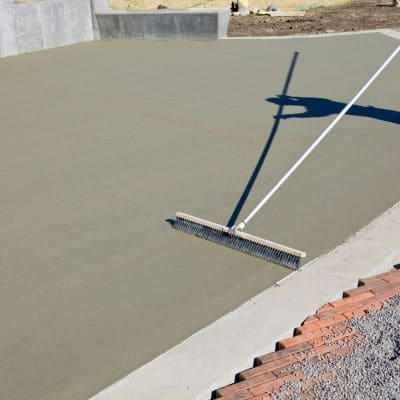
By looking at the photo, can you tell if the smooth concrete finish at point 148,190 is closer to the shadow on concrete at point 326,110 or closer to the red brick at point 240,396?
the shadow on concrete at point 326,110

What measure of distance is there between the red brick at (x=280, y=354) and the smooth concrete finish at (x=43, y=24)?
31.7 ft

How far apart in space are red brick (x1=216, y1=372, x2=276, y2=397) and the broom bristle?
1.18 metres

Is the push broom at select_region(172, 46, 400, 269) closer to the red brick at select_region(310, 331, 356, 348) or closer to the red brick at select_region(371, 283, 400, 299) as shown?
the red brick at select_region(371, 283, 400, 299)

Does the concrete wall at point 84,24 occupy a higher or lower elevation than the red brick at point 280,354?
lower

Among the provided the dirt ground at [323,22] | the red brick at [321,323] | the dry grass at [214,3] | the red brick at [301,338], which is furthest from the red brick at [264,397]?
the dry grass at [214,3]

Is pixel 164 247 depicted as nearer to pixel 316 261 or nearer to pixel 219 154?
pixel 316 261

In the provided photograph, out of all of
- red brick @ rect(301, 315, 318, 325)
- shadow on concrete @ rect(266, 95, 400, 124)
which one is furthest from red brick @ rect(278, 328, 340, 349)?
shadow on concrete @ rect(266, 95, 400, 124)

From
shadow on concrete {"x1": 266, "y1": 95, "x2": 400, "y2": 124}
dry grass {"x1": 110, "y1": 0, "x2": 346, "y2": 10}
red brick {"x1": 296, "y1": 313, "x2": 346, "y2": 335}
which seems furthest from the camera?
dry grass {"x1": 110, "y1": 0, "x2": 346, "y2": 10}

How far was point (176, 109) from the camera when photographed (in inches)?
329

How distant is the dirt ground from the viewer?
13398 millimetres

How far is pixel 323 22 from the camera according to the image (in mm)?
14422

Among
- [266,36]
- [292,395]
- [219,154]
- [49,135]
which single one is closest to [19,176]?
[49,135]

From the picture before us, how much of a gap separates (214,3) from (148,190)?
669 inches

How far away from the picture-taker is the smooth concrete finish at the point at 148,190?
13.1ft
